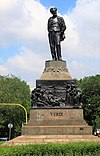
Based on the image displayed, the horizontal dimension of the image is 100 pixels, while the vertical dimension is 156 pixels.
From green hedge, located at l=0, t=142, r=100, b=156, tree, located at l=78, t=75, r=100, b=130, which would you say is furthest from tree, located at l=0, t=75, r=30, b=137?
green hedge, located at l=0, t=142, r=100, b=156

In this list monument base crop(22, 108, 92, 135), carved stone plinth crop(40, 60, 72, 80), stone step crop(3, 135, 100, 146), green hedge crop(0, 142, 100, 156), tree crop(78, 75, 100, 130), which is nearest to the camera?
green hedge crop(0, 142, 100, 156)

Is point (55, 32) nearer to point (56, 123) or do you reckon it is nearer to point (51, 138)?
point (56, 123)

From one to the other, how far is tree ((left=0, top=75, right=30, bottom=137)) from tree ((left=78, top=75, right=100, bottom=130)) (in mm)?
8986

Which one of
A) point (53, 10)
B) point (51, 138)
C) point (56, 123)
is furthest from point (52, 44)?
point (51, 138)

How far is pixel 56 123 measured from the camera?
73.6 feet

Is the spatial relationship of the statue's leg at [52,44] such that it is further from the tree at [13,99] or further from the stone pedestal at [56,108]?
the tree at [13,99]

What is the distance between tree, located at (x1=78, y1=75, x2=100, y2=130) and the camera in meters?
59.2

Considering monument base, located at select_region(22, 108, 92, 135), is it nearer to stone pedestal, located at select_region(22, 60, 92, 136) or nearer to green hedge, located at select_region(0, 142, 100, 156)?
stone pedestal, located at select_region(22, 60, 92, 136)

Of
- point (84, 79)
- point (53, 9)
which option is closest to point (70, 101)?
point (53, 9)

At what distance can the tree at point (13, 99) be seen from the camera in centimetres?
5625

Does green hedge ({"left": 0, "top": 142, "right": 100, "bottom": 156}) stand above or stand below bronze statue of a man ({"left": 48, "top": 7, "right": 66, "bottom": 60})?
below

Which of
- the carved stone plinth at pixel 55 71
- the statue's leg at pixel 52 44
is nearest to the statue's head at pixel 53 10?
the statue's leg at pixel 52 44

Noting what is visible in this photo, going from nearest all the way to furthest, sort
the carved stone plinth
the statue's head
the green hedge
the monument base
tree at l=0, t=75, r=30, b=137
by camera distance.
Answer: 1. the green hedge
2. the monument base
3. the carved stone plinth
4. the statue's head
5. tree at l=0, t=75, r=30, b=137

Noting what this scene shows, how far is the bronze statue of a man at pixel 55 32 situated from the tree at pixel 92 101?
3303 cm
